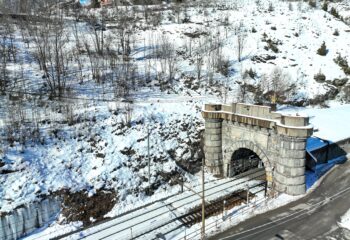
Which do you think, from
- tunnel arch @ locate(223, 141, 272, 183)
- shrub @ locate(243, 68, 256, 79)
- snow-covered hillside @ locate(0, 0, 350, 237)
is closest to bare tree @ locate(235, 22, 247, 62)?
snow-covered hillside @ locate(0, 0, 350, 237)

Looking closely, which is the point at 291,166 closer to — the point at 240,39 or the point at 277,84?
the point at 277,84

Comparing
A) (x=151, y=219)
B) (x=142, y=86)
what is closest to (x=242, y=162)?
(x=151, y=219)

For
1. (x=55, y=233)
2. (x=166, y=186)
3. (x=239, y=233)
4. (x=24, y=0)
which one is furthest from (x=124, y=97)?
(x=24, y=0)

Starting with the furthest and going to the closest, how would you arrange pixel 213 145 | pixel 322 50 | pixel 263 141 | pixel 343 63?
pixel 322 50 → pixel 343 63 → pixel 213 145 → pixel 263 141

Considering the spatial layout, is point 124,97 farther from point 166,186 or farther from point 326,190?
point 326,190

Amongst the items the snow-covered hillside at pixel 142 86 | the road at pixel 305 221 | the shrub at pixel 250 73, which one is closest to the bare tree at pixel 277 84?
the snow-covered hillside at pixel 142 86

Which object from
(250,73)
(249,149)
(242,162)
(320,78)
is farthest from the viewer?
(320,78)

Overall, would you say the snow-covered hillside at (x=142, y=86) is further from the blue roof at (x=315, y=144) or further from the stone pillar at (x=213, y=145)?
the blue roof at (x=315, y=144)
